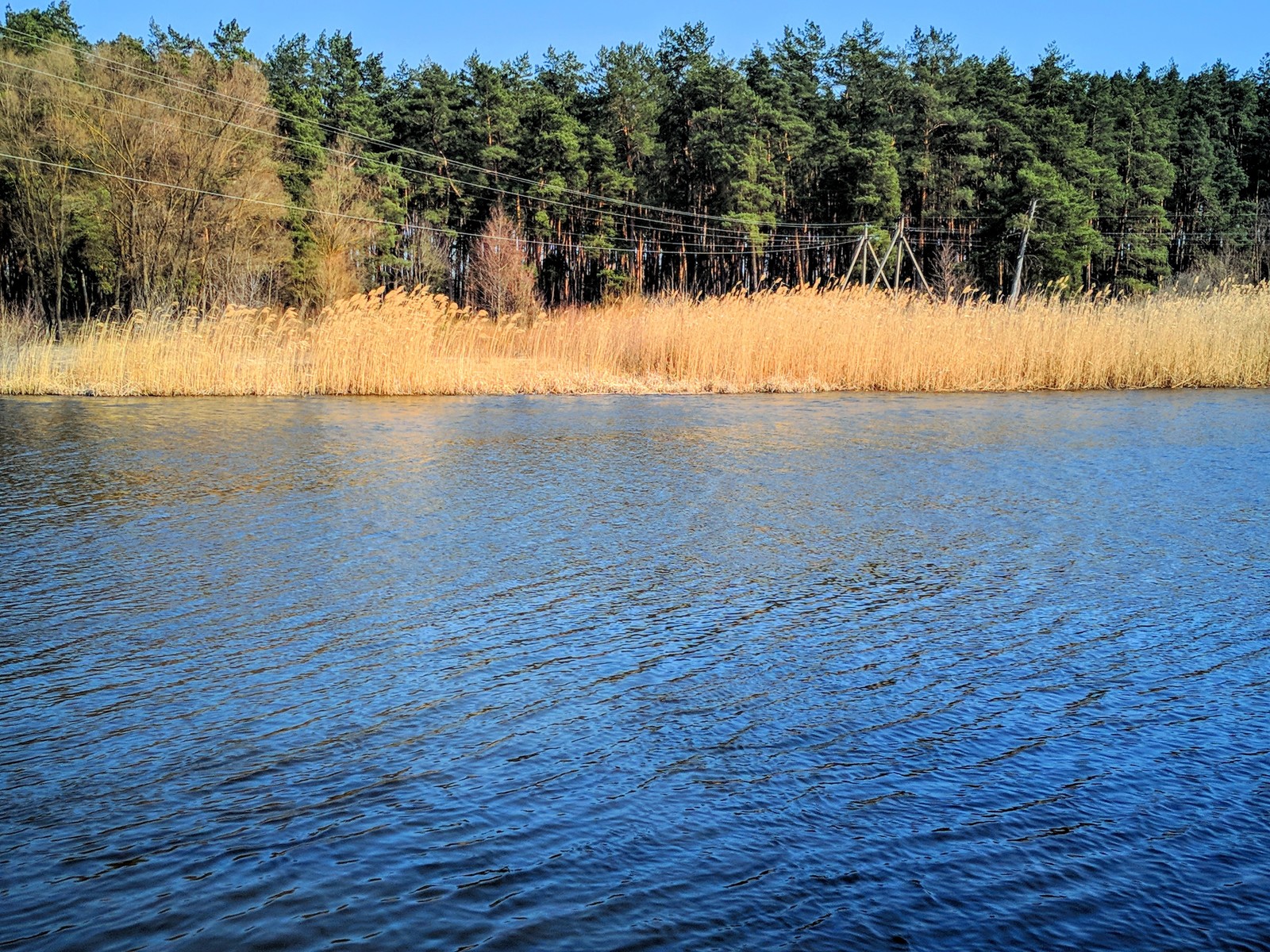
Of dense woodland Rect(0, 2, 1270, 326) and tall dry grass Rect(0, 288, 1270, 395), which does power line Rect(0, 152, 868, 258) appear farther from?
tall dry grass Rect(0, 288, 1270, 395)

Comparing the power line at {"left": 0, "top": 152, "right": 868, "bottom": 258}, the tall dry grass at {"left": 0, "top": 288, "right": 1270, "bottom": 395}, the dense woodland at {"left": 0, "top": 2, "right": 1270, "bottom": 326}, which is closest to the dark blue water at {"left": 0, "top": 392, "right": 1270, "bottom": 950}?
the tall dry grass at {"left": 0, "top": 288, "right": 1270, "bottom": 395}

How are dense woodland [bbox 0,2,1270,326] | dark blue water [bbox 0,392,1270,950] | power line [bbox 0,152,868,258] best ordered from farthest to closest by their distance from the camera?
1. dense woodland [bbox 0,2,1270,326]
2. power line [bbox 0,152,868,258]
3. dark blue water [bbox 0,392,1270,950]

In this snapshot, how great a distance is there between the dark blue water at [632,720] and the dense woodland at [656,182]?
29987mm

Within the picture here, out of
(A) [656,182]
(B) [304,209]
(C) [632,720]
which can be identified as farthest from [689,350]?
(A) [656,182]

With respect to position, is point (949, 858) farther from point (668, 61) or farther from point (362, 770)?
point (668, 61)

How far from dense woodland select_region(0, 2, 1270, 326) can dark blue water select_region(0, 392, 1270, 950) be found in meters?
30.0

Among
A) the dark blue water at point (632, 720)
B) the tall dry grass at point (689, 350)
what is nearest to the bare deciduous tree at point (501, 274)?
the tall dry grass at point (689, 350)

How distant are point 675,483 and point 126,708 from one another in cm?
489

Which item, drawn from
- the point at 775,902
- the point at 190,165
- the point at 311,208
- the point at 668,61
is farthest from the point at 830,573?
the point at 668,61

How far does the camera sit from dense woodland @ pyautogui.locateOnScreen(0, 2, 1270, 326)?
1367 inches

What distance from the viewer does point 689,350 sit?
17609 mm

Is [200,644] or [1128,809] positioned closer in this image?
[1128,809]

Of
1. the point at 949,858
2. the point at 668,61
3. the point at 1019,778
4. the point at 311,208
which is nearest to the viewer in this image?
the point at 949,858

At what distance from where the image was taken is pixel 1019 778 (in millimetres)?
2732
